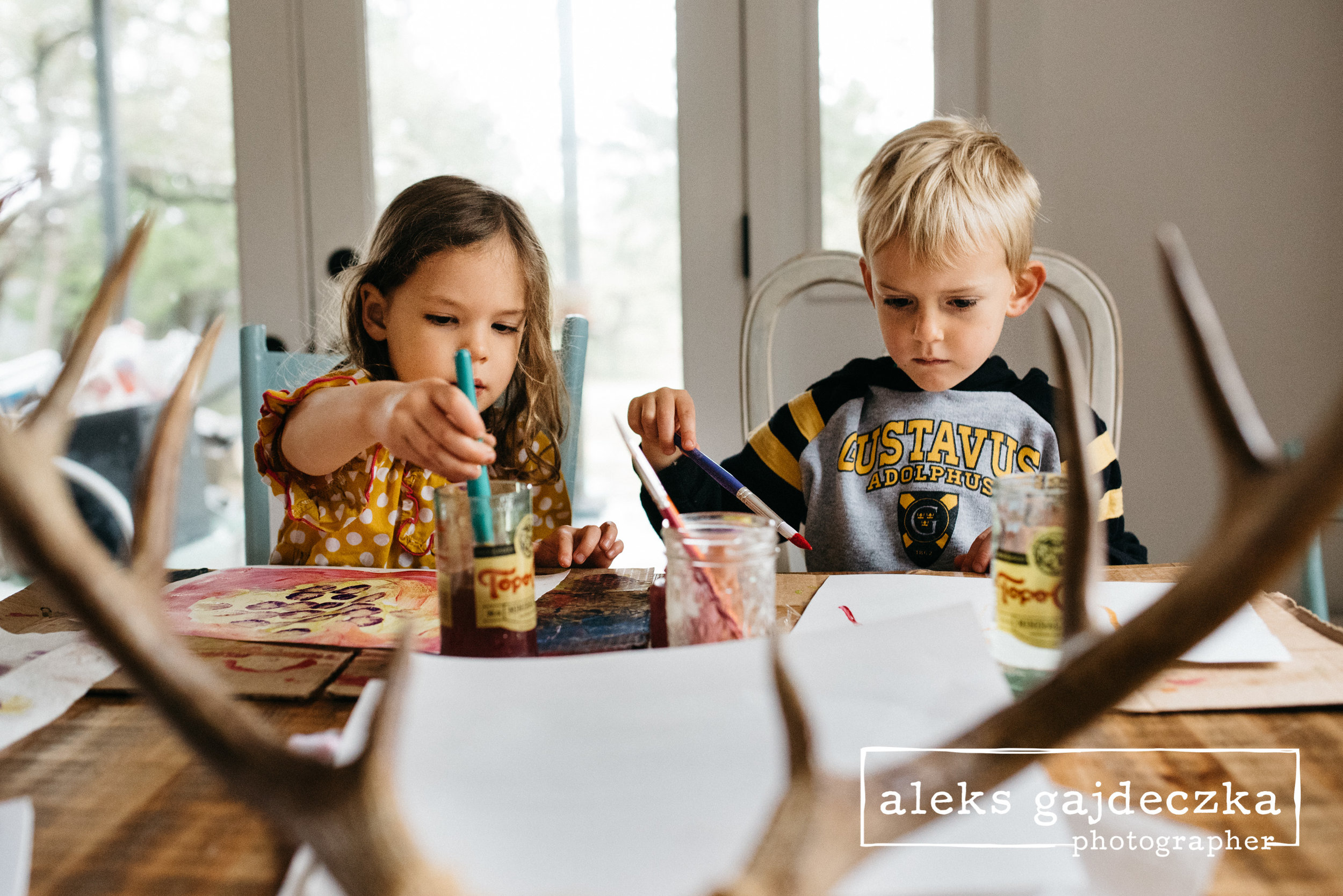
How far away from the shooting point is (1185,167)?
1687mm

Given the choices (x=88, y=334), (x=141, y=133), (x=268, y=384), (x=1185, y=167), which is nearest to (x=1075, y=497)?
(x=88, y=334)

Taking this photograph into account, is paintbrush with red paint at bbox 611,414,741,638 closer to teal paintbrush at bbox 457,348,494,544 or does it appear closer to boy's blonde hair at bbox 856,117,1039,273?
teal paintbrush at bbox 457,348,494,544

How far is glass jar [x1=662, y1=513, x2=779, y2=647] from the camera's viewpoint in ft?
1.75

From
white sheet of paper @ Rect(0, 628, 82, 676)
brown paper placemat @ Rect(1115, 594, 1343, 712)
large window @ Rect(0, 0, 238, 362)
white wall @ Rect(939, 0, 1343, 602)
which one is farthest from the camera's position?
large window @ Rect(0, 0, 238, 362)

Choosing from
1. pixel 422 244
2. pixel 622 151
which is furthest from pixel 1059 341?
pixel 622 151

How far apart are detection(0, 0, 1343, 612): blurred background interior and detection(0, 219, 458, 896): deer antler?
1570 mm

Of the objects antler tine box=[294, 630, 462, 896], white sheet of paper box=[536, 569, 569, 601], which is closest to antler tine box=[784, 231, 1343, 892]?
antler tine box=[294, 630, 462, 896]

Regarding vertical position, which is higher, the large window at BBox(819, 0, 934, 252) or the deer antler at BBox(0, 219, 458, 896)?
the large window at BBox(819, 0, 934, 252)

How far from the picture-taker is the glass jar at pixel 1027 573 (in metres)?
0.52

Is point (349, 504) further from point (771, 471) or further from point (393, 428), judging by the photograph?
point (771, 471)

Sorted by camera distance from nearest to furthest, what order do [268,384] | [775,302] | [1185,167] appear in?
[268,384] < [775,302] < [1185,167]

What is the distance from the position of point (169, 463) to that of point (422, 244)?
32.7 inches

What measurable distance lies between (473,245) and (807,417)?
1.69 ft

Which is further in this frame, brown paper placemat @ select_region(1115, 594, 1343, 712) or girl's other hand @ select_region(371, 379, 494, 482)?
girl's other hand @ select_region(371, 379, 494, 482)
